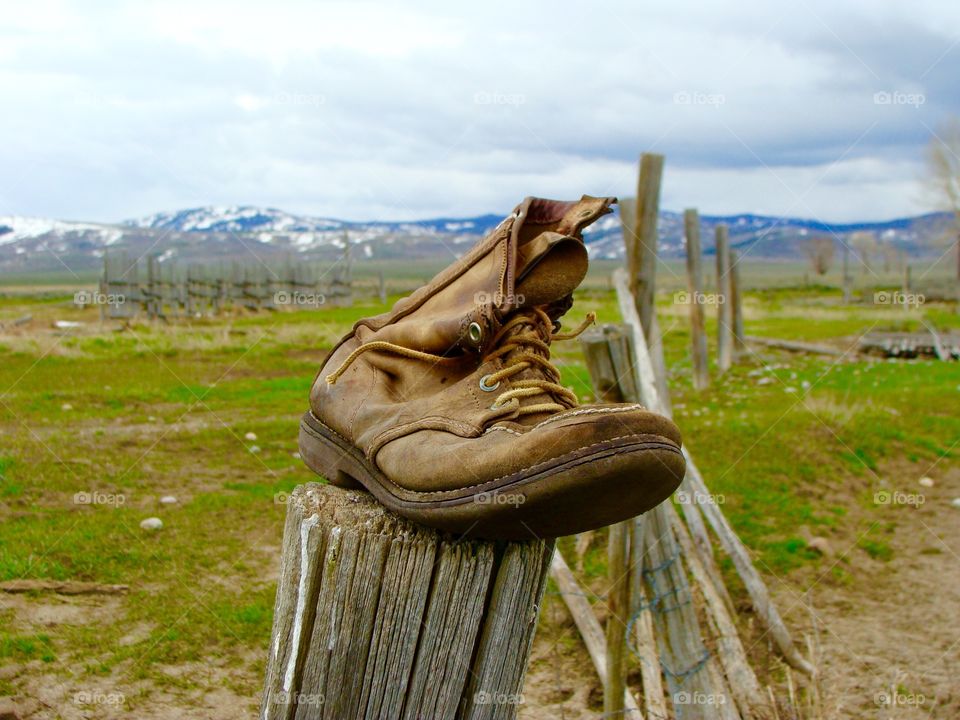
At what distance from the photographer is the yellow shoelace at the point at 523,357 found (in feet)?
6.91

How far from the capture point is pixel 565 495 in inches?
72.0

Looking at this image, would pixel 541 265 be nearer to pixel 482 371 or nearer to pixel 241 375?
pixel 482 371

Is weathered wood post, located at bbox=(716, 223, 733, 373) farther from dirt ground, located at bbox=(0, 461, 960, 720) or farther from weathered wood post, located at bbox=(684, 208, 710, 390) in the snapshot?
dirt ground, located at bbox=(0, 461, 960, 720)

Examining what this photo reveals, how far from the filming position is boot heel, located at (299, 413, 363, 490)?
2340 mm

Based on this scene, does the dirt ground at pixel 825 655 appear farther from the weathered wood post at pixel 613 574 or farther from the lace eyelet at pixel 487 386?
the lace eyelet at pixel 487 386

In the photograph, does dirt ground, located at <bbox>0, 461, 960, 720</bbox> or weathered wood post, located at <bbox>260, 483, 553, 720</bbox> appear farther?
dirt ground, located at <bbox>0, 461, 960, 720</bbox>

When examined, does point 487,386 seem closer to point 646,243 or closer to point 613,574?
point 613,574

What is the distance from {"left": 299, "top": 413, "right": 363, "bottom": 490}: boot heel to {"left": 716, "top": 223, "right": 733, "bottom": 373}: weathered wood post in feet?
36.2

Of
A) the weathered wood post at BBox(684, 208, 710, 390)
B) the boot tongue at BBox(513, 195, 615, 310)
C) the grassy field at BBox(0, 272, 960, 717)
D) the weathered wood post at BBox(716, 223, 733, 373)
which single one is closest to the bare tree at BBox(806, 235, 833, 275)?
the weathered wood post at BBox(716, 223, 733, 373)

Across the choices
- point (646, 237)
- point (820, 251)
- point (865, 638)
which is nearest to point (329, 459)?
point (865, 638)

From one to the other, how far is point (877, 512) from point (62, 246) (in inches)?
8450

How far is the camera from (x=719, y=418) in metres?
9.24

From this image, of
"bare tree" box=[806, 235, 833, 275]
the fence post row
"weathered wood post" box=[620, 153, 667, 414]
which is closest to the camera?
"weathered wood post" box=[620, 153, 667, 414]

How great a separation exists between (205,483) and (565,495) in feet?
17.6
